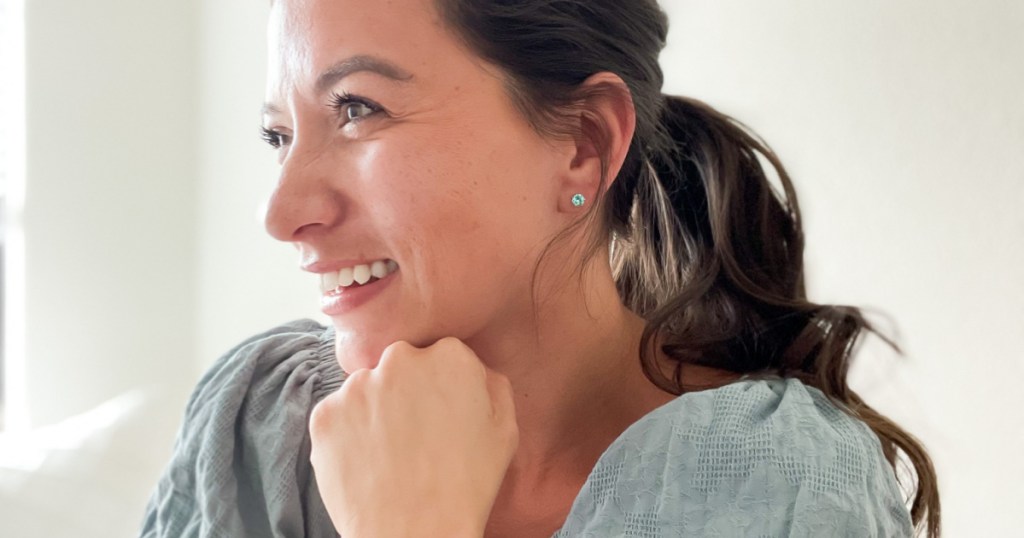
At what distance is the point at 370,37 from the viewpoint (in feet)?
2.66

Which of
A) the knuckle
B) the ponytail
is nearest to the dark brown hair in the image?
the ponytail

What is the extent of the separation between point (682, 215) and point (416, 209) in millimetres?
349

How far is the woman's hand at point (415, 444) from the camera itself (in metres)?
0.78

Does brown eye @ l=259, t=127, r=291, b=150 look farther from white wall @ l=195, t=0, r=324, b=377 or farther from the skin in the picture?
white wall @ l=195, t=0, r=324, b=377

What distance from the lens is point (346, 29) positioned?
2.68 feet

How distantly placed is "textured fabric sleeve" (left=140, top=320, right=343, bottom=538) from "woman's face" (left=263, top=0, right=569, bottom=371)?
0.73 ft

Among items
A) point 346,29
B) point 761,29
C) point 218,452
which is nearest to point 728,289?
point 761,29

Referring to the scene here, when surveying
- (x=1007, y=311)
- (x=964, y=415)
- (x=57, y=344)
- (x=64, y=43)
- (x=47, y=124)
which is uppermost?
(x=64, y=43)

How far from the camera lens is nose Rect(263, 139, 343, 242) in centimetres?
83

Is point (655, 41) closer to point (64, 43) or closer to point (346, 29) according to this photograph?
point (346, 29)

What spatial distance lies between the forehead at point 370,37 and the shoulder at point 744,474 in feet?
1.22

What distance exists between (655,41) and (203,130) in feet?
5.03

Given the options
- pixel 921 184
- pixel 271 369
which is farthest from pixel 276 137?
pixel 921 184

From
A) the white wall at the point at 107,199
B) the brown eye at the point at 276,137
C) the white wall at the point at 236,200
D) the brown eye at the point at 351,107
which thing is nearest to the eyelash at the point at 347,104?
the brown eye at the point at 351,107
